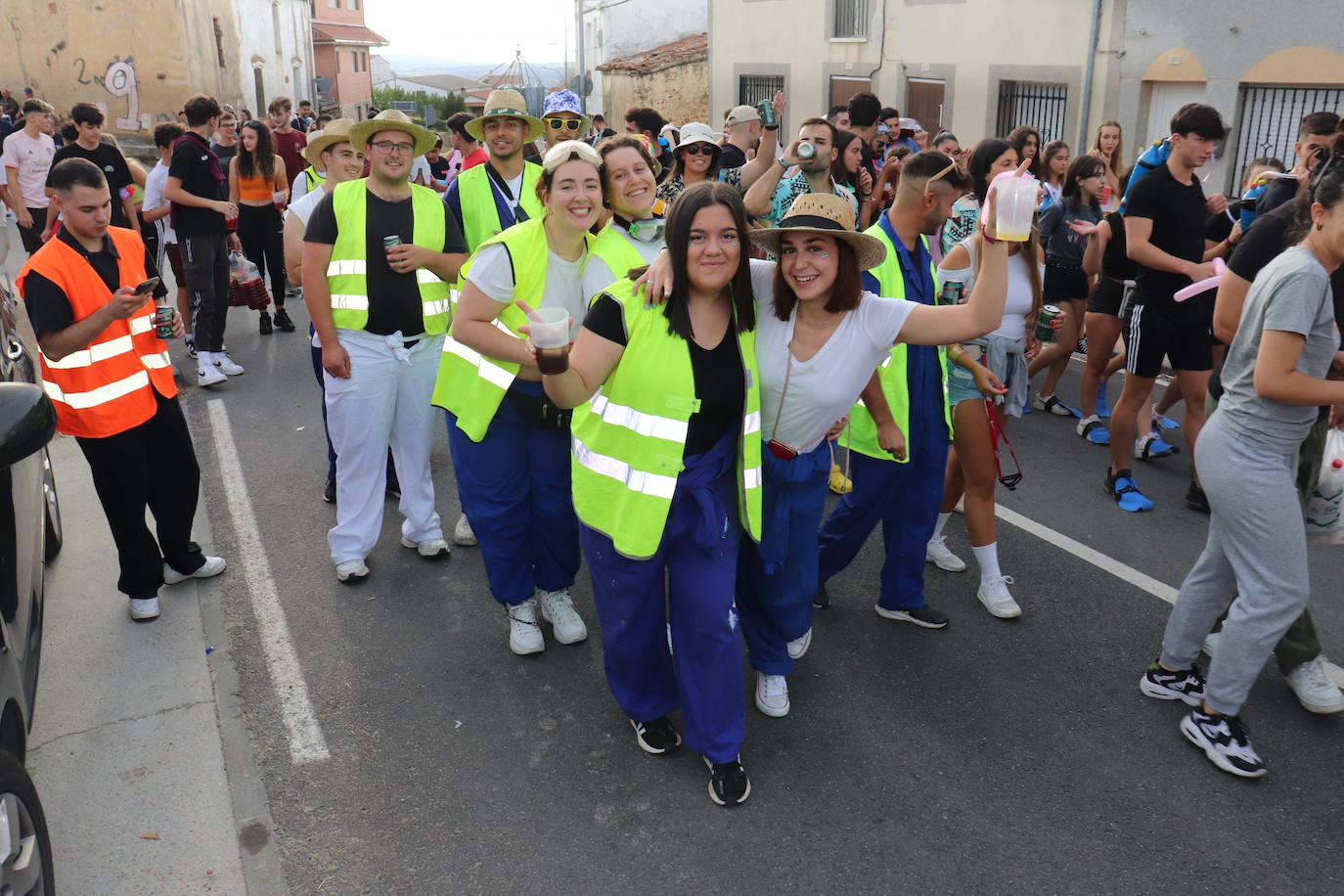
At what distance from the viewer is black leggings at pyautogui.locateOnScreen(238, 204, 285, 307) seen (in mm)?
10336

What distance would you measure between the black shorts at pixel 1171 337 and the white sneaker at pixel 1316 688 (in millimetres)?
2289

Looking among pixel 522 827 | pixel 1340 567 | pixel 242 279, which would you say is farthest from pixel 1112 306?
pixel 242 279

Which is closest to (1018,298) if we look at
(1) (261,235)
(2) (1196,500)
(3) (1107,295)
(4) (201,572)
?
(2) (1196,500)

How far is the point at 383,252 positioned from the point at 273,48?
41.8m

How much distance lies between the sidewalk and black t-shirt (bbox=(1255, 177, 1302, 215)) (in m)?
5.44

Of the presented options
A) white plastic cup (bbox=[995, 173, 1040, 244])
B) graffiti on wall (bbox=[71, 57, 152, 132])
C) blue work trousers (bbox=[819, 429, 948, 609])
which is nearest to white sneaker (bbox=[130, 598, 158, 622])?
blue work trousers (bbox=[819, 429, 948, 609])

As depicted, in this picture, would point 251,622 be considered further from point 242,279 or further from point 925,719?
point 242,279

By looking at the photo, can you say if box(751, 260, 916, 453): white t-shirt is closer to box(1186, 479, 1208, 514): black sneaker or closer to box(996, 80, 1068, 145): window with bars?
box(1186, 479, 1208, 514): black sneaker

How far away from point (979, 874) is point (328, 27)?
6538 centimetres

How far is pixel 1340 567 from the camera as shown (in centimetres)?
525

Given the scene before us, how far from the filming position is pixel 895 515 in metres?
4.55

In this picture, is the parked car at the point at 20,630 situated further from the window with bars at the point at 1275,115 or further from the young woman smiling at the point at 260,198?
the window with bars at the point at 1275,115

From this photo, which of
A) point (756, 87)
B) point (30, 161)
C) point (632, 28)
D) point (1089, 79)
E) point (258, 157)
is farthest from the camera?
point (632, 28)

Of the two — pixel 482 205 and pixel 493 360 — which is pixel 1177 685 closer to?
pixel 493 360
